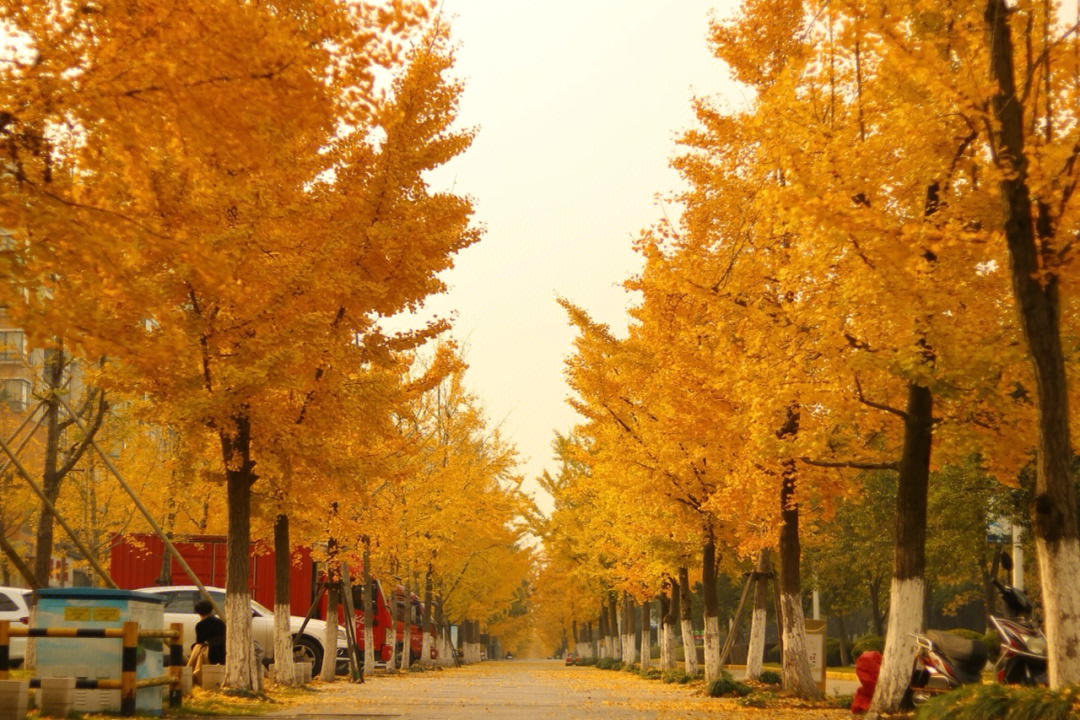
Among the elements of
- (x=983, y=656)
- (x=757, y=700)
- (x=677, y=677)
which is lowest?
(x=677, y=677)

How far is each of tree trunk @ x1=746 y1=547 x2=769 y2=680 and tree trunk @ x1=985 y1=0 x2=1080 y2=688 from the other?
11988mm

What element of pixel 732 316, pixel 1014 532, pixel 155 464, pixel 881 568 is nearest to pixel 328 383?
pixel 732 316

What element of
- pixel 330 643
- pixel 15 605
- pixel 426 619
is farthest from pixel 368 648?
pixel 426 619

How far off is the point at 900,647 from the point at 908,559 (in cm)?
96

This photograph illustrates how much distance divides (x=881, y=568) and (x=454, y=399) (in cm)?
1584

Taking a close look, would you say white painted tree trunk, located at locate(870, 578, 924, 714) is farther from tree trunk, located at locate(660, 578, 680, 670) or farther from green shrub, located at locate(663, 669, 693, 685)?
tree trunk, located at locate(660, 578, 680, 670)

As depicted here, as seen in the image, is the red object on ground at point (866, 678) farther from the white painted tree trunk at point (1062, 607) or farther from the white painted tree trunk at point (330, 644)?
the white painted tree trunk at point (330, 644)

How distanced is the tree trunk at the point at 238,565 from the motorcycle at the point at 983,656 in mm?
9115

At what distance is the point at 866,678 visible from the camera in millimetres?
14773

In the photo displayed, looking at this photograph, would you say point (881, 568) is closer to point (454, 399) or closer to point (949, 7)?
point (454, 399)

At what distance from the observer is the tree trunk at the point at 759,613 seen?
23.0 m

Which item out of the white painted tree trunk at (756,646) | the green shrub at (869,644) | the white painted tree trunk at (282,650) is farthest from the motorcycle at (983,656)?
the green shrub at (869,644)

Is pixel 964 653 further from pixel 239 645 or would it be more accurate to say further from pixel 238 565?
pixel 238 565

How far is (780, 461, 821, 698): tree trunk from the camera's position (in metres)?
18.8
